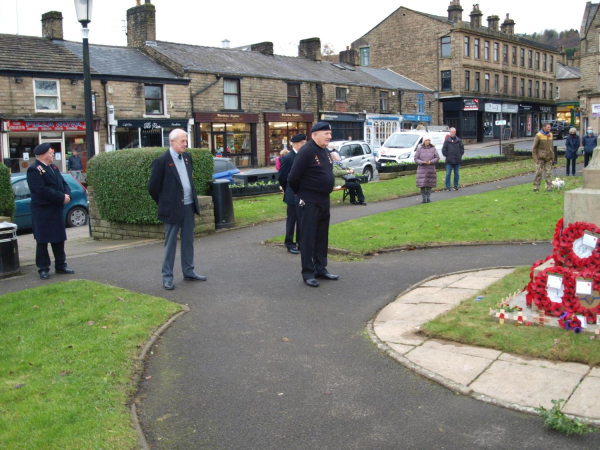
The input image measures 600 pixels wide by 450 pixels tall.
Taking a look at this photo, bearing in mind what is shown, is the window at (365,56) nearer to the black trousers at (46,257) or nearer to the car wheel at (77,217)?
the car wheel at (77,217)

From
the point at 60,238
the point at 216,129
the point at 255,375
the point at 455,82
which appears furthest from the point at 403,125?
the point at 255,375

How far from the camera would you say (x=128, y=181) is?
11.8 m

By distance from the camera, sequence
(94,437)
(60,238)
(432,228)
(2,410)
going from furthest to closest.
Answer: (432,228), (60,238), (2,410), (94,437)

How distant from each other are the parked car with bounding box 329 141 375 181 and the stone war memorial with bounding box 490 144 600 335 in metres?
18.3

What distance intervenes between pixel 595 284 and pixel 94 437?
4.34 meters

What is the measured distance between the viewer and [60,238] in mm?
8781

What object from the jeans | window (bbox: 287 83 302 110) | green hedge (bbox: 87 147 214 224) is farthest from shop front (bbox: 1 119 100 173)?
the jeans

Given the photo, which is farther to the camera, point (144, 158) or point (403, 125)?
point (403, 125)

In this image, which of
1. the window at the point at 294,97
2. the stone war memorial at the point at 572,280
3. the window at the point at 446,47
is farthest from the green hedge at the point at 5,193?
the window at the point at 446,47

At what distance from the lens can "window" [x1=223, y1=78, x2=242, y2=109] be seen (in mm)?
36656

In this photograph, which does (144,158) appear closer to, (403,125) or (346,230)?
(346,230)

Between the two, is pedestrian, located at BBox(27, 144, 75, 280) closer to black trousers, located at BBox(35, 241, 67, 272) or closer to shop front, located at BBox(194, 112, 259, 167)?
black trousers, located at BBox(35, 241, 67, 272)

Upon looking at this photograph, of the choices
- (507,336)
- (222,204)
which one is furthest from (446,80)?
(507,336)

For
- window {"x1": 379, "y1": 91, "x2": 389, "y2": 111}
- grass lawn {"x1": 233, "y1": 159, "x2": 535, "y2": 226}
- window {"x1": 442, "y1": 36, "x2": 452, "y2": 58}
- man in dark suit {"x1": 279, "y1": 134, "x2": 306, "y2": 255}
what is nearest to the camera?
man in dark suit {"x1": 279, "y1": 134, "x2": 306, "y2": 255}
